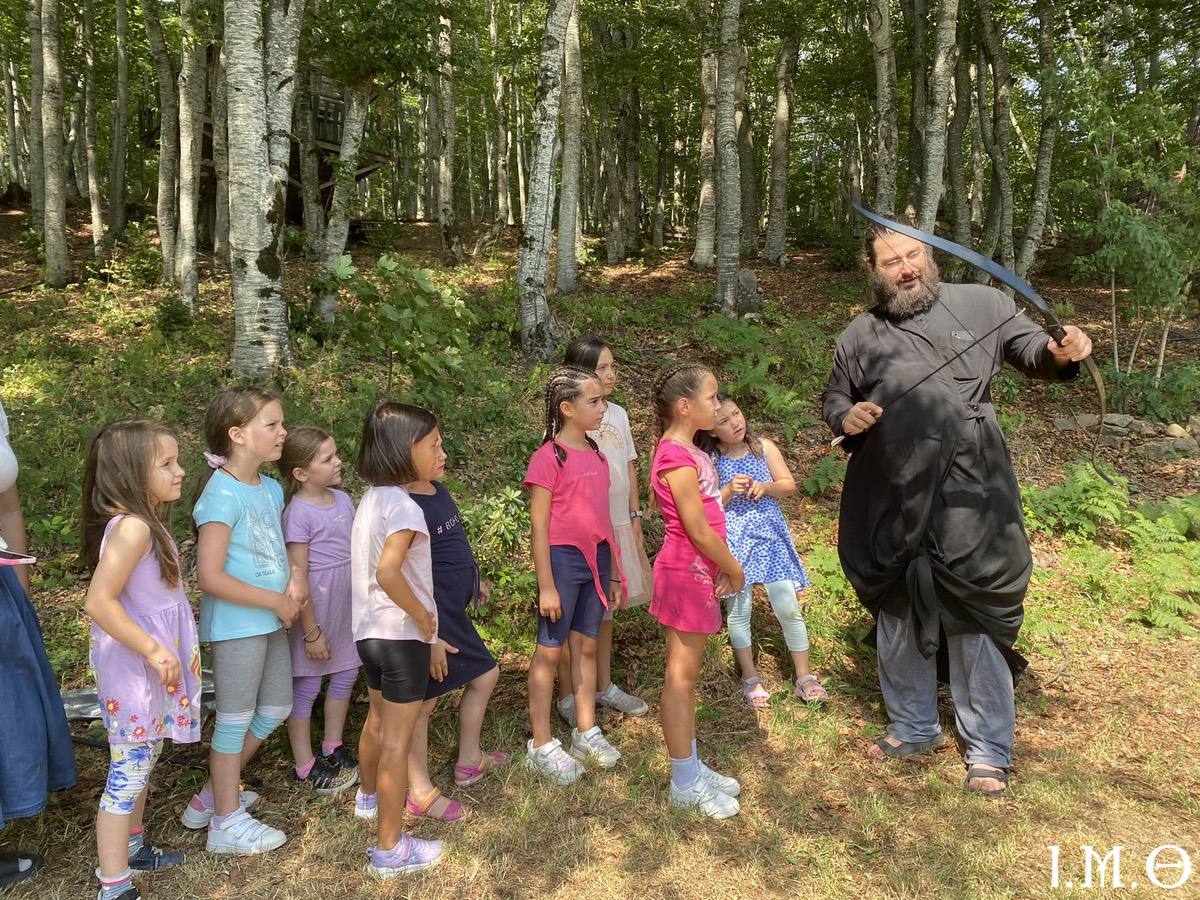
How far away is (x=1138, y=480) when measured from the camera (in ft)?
26.8

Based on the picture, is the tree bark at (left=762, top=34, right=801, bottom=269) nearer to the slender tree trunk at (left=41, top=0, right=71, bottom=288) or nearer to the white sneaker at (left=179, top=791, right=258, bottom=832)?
the slender tree trunk at (left=41, top=0, right=71, bottom=288)

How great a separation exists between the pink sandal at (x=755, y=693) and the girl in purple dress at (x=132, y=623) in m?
2.95

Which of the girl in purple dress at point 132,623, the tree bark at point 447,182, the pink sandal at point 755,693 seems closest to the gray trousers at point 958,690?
the pink sandal at point 755,693

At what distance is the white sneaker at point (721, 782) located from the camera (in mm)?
3626

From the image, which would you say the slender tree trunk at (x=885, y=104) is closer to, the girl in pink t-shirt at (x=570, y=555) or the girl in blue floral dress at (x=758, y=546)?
the girl in blue floral dress at (x=758, y=546)

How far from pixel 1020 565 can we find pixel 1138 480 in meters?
5.82

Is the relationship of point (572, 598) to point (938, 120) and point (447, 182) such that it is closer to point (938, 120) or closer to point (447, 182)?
point (938, 120)

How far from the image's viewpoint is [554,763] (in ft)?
12.4

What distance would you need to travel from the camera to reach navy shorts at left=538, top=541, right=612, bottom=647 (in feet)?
12.6

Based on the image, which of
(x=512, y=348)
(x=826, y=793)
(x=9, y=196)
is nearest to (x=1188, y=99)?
(x=512, y=348)

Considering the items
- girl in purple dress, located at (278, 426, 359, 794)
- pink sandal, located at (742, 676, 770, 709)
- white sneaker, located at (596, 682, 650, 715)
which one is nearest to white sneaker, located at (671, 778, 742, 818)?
white sneaker, located at (596, 682, 650, 715)

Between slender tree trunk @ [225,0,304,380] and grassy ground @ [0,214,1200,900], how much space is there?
702mm

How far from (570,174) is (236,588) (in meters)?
11.2

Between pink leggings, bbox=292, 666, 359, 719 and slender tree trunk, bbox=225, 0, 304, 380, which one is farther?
slender tree trunk, bbox=225, 0, 304, 380
